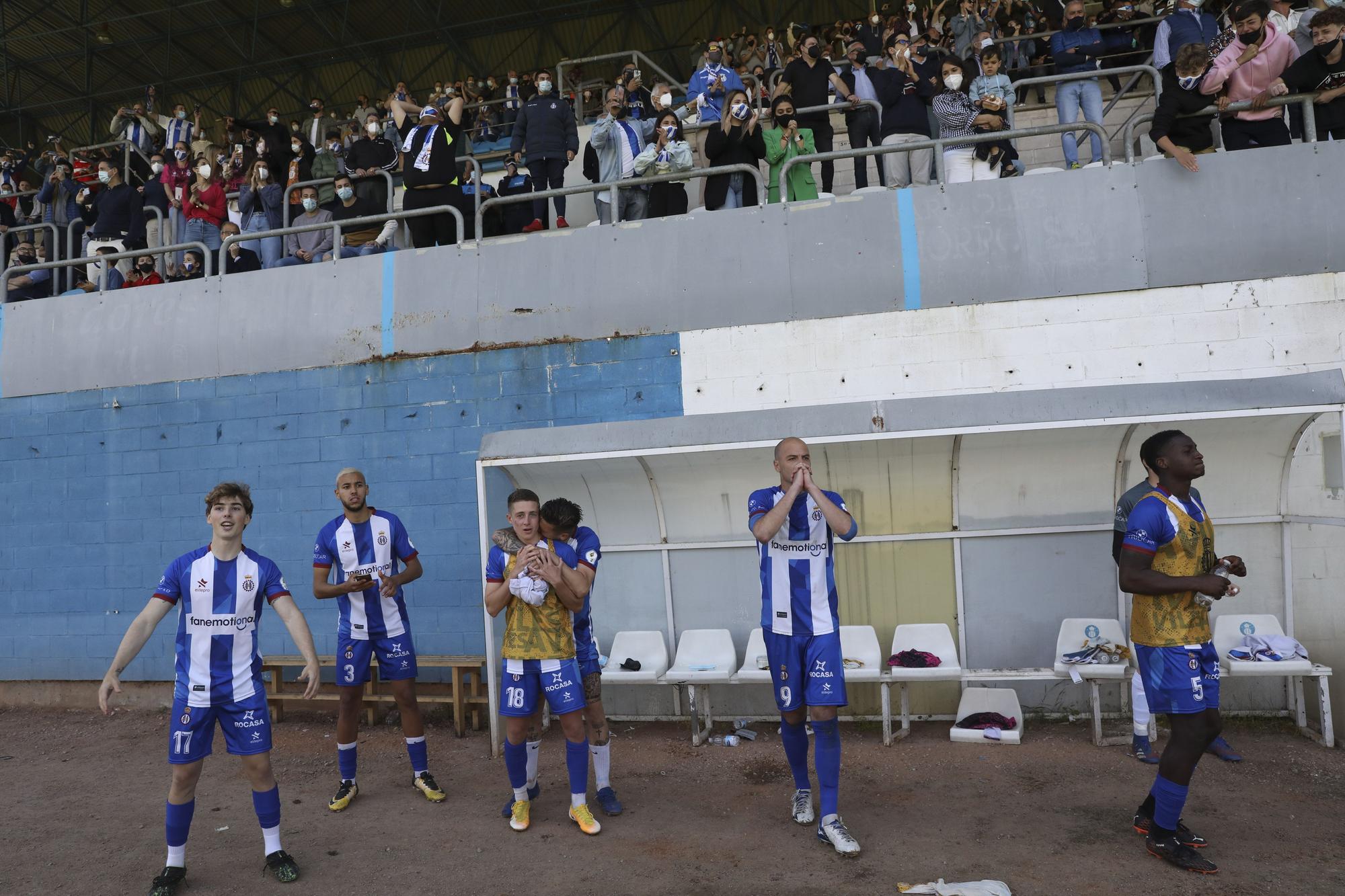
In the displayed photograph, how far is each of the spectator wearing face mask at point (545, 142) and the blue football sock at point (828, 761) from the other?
6.26 metres

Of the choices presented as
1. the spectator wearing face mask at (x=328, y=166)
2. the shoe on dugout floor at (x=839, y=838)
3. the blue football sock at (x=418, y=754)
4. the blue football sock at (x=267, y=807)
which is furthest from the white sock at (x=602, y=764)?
the spectator wearing face mask at (x=328, y=166)

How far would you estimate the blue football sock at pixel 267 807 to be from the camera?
4465 mm

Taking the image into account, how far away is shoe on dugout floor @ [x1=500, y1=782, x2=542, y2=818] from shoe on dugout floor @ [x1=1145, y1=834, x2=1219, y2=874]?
3.17 meters

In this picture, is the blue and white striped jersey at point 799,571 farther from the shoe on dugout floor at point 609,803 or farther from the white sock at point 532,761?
the white sock at point 532,761

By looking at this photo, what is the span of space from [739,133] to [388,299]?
359 cm

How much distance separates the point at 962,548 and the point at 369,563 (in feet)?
13.7

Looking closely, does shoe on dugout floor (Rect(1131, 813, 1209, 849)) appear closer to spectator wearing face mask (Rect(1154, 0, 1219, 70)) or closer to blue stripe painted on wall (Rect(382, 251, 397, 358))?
blue stripe painted on wall (Rect(382, 251, 397, 358))

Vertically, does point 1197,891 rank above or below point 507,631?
below

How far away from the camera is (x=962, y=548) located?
6.73 meters

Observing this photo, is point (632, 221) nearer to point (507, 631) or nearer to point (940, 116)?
point (940, 116)

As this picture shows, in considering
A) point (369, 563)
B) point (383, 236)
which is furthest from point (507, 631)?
point (383, 236)

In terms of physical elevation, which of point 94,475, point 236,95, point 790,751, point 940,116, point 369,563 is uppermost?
point 236,95

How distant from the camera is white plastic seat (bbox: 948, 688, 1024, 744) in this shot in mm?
6078

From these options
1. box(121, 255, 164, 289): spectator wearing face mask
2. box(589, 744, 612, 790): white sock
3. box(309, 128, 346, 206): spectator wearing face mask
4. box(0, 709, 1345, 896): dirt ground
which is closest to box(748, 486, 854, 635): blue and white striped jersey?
box(0, 709, 1345, 896): dirt ground
